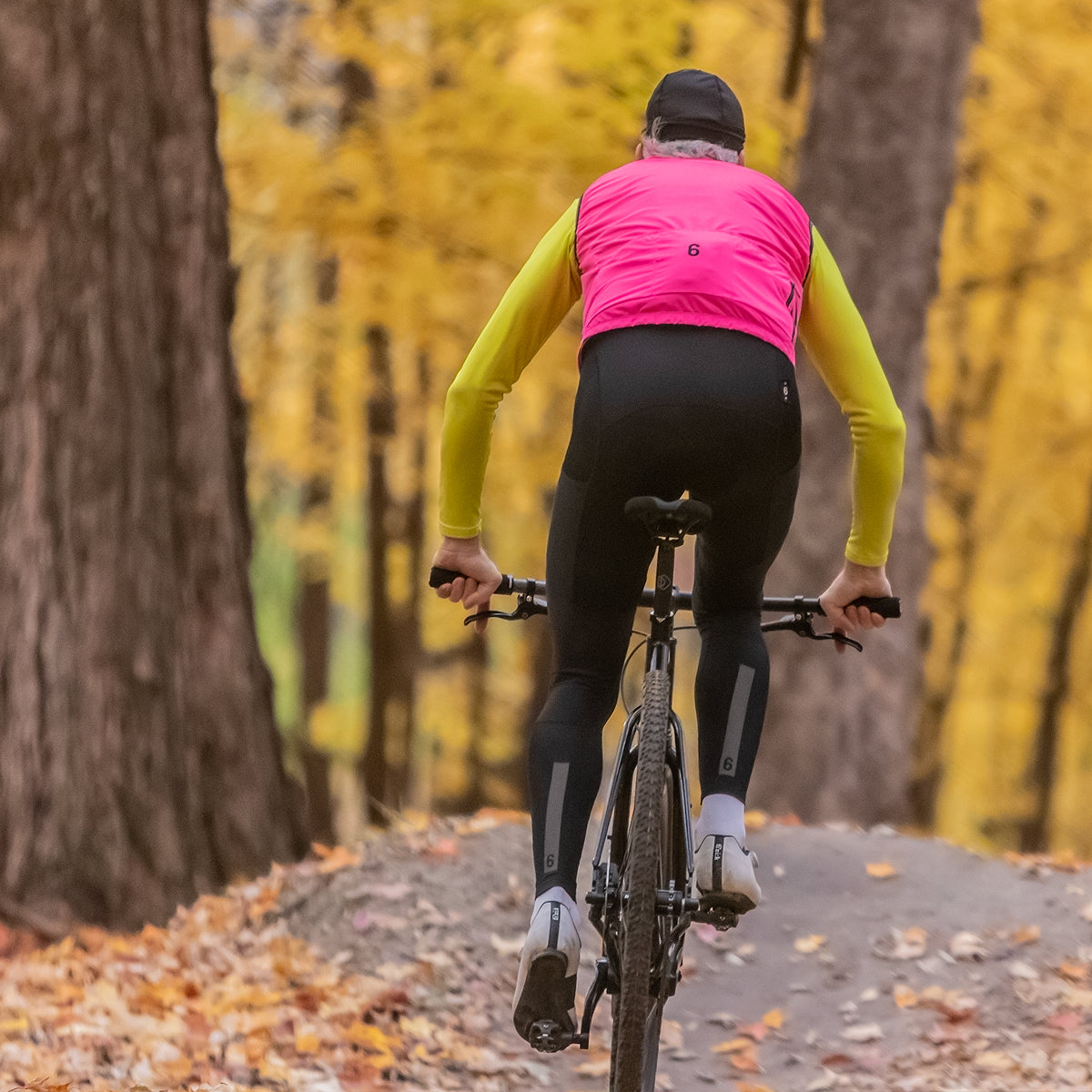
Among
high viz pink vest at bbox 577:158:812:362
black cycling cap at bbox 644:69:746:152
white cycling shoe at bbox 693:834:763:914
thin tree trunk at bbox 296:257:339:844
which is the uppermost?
black cycling cap at bbox 644:69:746:152

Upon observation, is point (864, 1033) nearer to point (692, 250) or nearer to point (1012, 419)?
point (692, 250)

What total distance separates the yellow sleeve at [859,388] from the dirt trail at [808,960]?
2061 millimetres

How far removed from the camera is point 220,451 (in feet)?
22.4

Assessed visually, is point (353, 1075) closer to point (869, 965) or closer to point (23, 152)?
point (869, 965)

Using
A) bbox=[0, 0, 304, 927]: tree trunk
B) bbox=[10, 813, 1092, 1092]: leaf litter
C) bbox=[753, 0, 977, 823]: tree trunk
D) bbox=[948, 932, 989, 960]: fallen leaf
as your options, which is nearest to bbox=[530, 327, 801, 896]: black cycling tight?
bbox=[10, 813, 1092, 1092]: leaf litter

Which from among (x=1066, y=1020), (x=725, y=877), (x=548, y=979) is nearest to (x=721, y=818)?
(x=725, y=877)

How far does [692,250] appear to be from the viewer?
125 inches

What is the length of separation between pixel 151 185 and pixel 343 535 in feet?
Result: 35.4

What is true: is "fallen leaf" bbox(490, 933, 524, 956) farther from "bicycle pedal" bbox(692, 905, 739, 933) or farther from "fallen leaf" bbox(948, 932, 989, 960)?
"bicycle pedal" bbox(692, 905, 739, 933)

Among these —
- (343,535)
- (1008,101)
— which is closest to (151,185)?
(1008,101)

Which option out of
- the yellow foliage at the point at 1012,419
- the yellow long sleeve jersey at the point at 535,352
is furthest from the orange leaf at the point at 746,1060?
the yellow foliage at the point at 1012,419

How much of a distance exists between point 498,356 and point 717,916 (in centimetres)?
137

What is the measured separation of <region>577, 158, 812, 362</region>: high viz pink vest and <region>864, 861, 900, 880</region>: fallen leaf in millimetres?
3406

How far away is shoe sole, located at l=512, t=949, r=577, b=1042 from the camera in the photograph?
3174 mm
